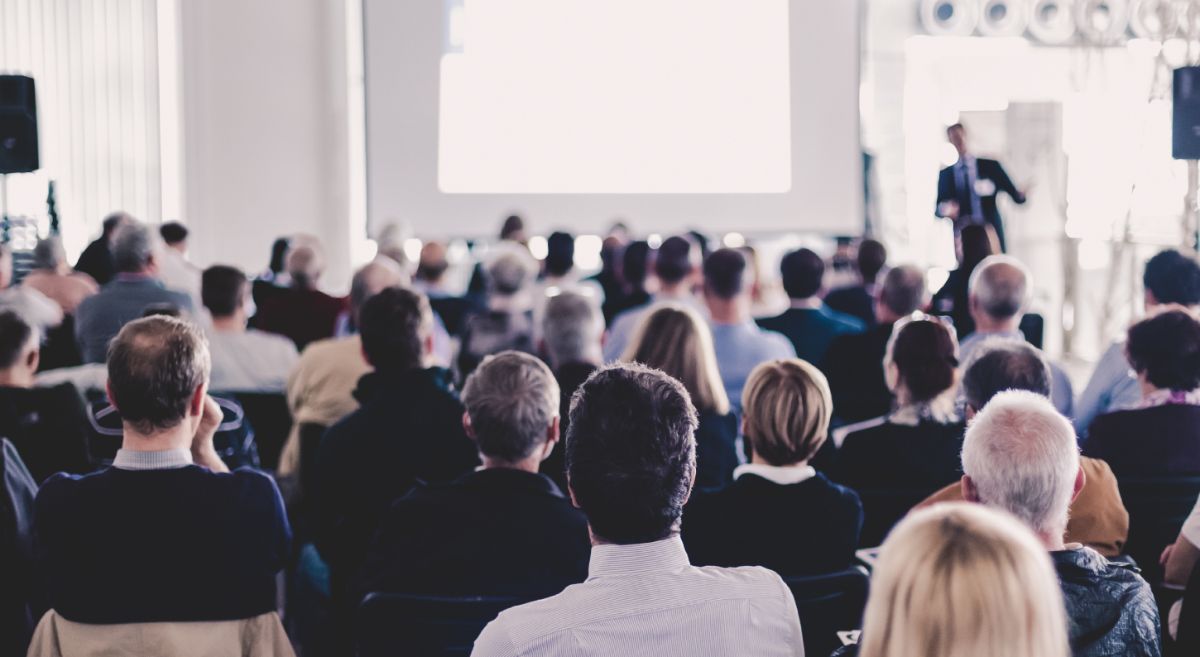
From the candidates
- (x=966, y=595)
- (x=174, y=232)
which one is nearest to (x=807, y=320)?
(x=174, y=232)

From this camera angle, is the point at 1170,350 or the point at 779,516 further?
A: the point at 1170,350

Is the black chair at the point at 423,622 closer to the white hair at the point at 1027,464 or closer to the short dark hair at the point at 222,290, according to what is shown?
the white hair at the point at 1027,464

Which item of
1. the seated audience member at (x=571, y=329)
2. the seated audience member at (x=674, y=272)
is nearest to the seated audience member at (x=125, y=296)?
the seated audience member at (x=571, y=329)

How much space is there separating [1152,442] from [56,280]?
4.75 meters

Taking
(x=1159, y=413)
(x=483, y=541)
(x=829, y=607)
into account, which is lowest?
(x=829, y=607)

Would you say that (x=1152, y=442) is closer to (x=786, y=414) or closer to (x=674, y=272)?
(x=786, y=414)

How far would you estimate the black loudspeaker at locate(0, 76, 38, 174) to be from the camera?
706 centimetres

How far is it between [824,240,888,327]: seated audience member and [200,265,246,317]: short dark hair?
3020 mm

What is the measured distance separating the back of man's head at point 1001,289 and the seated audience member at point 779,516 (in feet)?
6.32

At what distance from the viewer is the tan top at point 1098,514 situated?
8.35 ft

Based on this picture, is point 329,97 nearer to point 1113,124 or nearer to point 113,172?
point 113,172

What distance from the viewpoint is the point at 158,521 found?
2152mm

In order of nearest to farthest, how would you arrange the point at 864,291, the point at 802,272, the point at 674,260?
the point at 802,272 < the point at 674,260 < the point at 864,291

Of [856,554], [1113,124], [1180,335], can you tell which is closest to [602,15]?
[1113,124]
